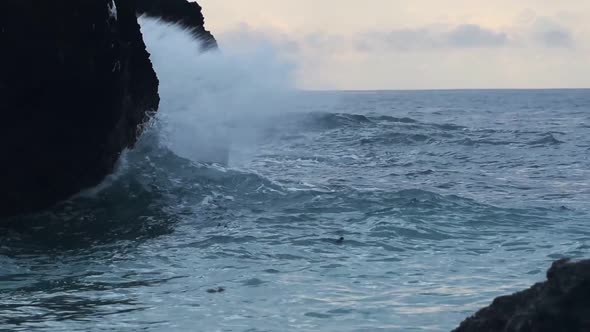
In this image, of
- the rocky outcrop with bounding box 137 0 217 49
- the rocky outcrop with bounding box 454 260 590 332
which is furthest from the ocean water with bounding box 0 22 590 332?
the rocky outcrop with bounding box 137 0 217 49

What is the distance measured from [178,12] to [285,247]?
1247 cm

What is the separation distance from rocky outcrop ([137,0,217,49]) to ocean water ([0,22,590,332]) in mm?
2560

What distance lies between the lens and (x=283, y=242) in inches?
368

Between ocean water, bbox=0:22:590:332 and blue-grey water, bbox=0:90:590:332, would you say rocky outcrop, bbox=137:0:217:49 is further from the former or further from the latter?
blue-grey water, bbox=0:90:590:332

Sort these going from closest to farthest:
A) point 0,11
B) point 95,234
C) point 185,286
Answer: point 185,286
point 0,11
point 95,234

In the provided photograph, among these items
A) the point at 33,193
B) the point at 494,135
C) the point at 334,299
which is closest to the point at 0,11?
the point at 33,193

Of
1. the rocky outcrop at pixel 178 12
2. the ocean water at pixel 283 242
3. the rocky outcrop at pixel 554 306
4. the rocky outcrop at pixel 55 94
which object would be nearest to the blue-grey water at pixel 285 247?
the ocean water at pixel 283 242

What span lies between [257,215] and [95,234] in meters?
2.21

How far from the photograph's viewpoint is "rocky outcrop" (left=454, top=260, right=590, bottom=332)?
13.0ft

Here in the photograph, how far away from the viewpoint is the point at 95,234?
32.7 feet

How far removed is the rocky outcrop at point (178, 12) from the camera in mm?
19219

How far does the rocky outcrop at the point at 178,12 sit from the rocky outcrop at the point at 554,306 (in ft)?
52.3

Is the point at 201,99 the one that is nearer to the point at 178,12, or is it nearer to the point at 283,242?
the point at 178,12

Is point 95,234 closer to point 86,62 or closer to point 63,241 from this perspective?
point 63,241
